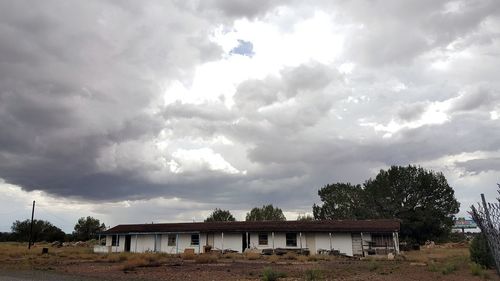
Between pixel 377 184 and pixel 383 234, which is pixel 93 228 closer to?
pixel 377 184

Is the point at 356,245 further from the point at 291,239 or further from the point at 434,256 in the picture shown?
the point at 434,256

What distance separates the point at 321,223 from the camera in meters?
43.2

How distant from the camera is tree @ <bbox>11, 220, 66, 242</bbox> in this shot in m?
85.8

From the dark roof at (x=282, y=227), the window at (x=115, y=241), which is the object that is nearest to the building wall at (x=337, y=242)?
the dark roof at (x=282, y=227)

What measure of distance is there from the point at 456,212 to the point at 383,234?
23.3m

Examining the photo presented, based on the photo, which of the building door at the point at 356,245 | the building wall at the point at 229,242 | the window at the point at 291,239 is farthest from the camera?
the building wall at the point at 229,242

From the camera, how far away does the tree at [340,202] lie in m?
66.2

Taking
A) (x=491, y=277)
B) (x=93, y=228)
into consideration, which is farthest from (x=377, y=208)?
(x=93, y=228)

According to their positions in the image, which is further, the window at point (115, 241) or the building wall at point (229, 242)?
the window at point (115, 241)

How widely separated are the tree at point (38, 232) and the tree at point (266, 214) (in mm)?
37874

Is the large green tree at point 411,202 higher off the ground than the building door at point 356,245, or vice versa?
the large green tree at point 411,202

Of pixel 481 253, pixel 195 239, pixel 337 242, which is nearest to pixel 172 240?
pixel 195 239

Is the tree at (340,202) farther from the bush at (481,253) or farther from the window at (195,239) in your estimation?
the bush at (481,253)

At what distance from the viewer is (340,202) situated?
6931cm
